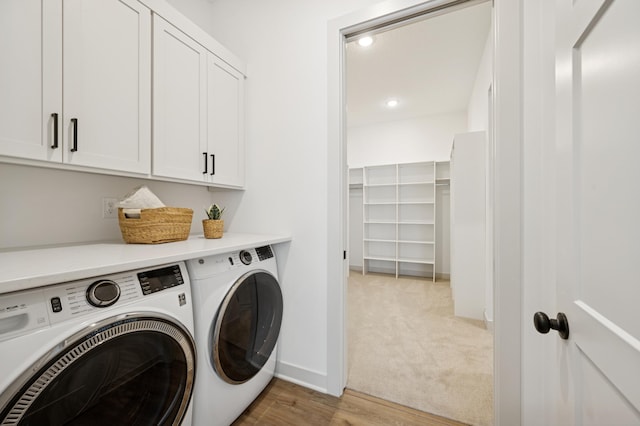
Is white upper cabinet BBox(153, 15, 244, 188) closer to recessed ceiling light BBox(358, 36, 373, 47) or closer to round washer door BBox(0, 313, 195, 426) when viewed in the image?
round washer door BBox(0, 313, 195, 426)

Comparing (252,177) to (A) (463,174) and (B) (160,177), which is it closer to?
(B) (160,177)

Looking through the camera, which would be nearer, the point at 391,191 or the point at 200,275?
the point at 200,275

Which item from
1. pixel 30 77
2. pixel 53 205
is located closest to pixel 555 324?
pixel 30 77

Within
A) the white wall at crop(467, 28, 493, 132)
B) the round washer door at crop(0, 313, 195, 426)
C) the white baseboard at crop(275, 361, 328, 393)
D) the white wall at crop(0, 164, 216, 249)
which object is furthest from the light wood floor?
the white wall at crop(467, 28, 493, 132)

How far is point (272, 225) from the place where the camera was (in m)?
1.78

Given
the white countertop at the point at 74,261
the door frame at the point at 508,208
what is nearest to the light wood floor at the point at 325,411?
the door frame at the point at 508,208

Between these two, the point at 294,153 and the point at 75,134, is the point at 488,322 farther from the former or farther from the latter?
the point at 75,134

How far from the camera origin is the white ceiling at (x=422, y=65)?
89.7 inches

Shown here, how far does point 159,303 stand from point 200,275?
0.22 metres

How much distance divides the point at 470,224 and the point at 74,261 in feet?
9.70

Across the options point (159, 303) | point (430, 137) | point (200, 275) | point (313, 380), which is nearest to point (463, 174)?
point (430, 137)

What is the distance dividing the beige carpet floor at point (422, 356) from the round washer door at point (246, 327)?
662mm

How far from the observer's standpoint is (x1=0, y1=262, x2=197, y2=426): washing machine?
624mm

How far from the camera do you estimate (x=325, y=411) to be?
1.41 metres
